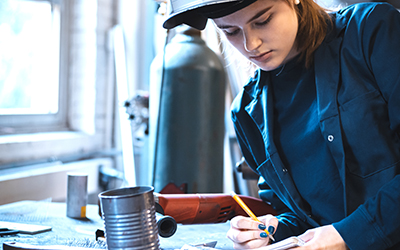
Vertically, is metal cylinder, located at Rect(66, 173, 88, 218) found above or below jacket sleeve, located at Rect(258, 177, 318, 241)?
below

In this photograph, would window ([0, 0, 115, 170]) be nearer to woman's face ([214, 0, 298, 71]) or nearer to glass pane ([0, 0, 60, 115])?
glass pane ([0, 0, 60, 115])

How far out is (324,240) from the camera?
2.93ft

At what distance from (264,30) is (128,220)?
0.62 metres

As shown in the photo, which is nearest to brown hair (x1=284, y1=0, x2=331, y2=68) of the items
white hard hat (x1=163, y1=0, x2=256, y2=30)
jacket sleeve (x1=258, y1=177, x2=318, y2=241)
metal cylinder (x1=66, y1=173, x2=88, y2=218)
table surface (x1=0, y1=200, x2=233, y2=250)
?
white hard hat (x1=163, y1=0, x2=256, y2=30)

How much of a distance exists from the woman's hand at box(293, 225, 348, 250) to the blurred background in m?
0.73

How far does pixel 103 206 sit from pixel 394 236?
0.65 m

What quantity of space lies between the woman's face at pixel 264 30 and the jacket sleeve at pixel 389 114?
19 cm

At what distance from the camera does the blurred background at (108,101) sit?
207cm

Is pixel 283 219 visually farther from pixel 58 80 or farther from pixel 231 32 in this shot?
pixel 58 80

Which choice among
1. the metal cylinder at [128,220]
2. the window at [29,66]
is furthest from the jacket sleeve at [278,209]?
the window at [29,66]

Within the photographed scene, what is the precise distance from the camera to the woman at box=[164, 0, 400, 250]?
0.92 m

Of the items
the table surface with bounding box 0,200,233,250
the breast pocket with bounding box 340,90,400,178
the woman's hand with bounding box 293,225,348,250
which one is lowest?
the table surface with bounding box 0,200,233,250

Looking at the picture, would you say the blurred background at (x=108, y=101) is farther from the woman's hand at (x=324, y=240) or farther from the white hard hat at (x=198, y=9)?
the woman's hand at (x=324, y=240)

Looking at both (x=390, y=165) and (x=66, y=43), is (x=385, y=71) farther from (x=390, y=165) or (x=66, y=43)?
(x=66, y=43)
